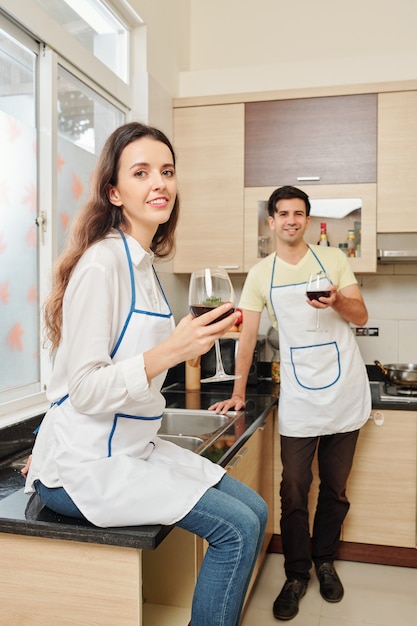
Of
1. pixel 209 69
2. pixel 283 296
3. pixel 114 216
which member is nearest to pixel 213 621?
pixel 114 216

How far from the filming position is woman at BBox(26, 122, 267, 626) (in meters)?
1.20

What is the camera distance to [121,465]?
4.17 feet

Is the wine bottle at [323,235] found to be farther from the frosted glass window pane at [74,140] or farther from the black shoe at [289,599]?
the black shoe at [289,599]

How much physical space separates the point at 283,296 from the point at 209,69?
5.48 ft

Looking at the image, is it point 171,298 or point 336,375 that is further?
point 171,298

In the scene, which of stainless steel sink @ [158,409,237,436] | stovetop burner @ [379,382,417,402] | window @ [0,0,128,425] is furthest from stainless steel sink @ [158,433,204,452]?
stovetop burner @ [379,382,417,402]

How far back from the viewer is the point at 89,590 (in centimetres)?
134

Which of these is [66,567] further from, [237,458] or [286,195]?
[286,195]

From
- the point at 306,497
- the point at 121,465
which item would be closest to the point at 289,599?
the point at 306,497

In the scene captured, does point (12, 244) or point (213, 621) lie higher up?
point (12, 244)

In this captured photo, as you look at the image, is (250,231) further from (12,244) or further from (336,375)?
(12,244)

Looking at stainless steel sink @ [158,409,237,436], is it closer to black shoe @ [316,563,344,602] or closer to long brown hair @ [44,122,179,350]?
black shoe @ [316,563,344,602]

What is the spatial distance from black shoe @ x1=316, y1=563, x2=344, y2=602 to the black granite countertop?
0.72 metres

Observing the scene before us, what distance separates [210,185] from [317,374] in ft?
4.05
